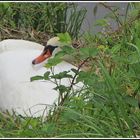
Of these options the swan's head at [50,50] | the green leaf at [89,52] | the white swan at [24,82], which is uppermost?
the green leaf at [89,52]

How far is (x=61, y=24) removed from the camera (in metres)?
4.28

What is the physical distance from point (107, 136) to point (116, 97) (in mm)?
134

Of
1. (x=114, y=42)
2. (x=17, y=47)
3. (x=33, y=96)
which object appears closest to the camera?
(x=33, y=96)

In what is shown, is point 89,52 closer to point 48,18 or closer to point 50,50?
point 50,50

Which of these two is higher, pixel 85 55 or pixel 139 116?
pixel 85 55

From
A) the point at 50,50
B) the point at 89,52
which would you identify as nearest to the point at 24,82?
the point at 50,50

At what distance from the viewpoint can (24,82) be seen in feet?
9.95

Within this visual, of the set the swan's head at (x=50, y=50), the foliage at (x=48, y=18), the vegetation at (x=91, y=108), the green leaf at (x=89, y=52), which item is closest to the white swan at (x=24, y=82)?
the swan's head at (x=50, y=50)

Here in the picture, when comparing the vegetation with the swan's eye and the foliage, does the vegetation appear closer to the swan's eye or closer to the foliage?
the swan's eye

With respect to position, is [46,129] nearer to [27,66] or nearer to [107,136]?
[107,136]

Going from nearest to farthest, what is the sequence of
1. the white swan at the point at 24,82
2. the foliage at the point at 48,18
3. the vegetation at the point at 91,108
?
the vegetation at the point at 91,108 → the white swan at the point at 24,82 → the foliage at the point at 48,18

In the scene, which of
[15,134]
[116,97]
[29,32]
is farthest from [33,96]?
[29,32]

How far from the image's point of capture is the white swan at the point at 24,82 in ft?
9.59

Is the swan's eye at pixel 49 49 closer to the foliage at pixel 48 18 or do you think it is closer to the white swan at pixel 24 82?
the white swan at pixel 24 82
